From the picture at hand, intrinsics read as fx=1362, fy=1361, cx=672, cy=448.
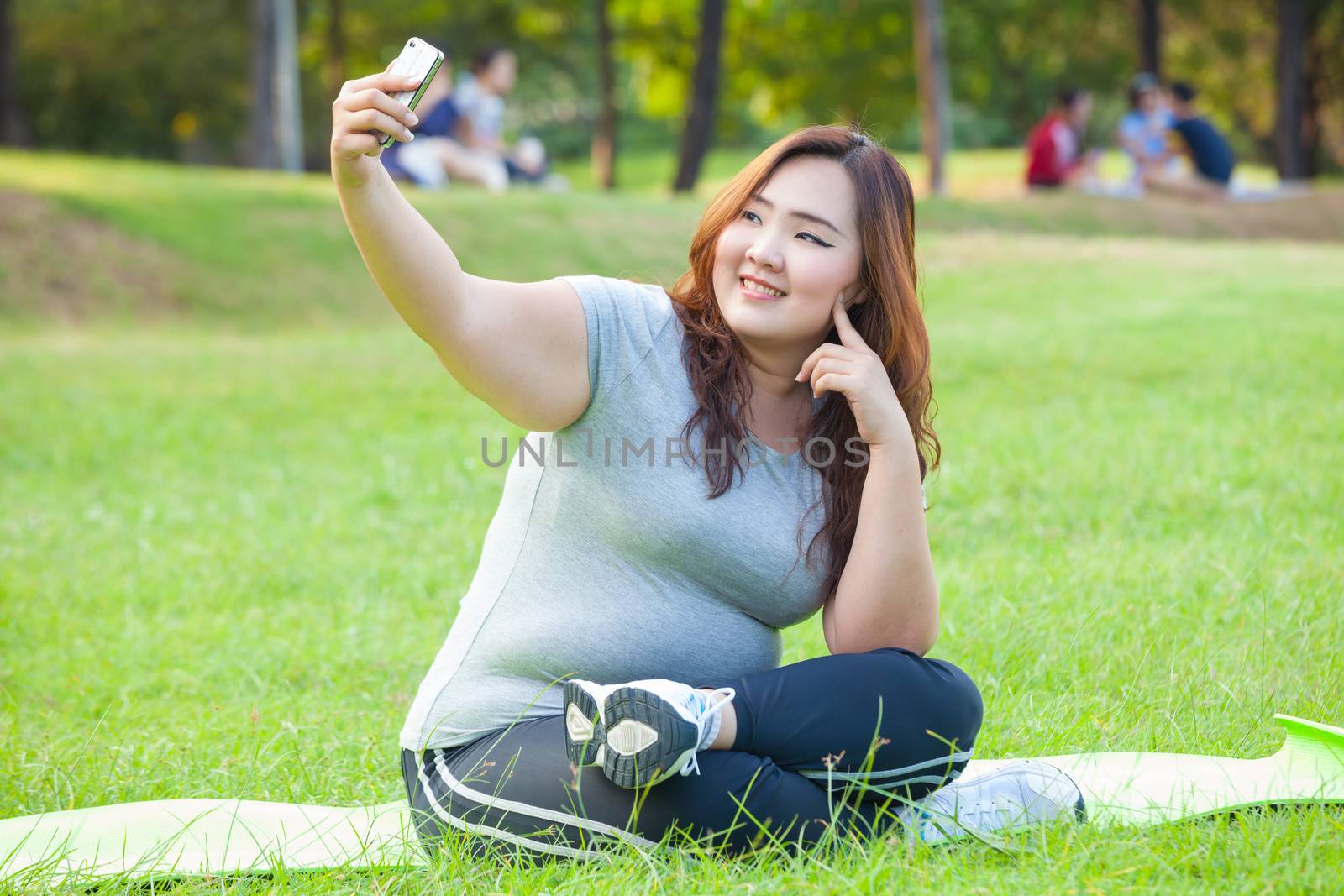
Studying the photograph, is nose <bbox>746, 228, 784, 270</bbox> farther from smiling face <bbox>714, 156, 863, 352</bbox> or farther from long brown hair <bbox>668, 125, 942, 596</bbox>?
long brown hair <bbox>668, 125, 942, 596</bbox>

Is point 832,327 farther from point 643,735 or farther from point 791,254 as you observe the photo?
point 643,735

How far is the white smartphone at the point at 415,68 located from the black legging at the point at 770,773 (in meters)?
1.10

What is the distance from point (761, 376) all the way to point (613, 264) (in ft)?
32.0

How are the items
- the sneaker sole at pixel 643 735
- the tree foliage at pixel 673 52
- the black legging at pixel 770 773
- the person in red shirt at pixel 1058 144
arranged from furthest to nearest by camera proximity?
1. the tree foliage at pixel 673 52
2. the person in red shirt at pixel 1058 144
3. the black legging at pixel 770 773
4. the sneaker sole at pixel 643 735

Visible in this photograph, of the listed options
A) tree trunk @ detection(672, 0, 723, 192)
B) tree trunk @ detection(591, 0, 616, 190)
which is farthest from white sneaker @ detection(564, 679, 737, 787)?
tree trunk @ detection(591, 0, 616, 190)

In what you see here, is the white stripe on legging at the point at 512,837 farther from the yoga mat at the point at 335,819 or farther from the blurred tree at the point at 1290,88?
the blurred tree at the point at 1290,88

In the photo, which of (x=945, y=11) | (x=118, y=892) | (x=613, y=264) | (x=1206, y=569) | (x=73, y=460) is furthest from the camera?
(x=945, y=11)

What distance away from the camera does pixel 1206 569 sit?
4230 mm

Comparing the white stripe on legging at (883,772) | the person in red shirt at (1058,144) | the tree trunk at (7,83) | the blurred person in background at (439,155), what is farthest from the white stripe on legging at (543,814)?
the tree trunk at (7,83)

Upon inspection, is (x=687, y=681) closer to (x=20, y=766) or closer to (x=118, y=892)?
(x=118, y=892)

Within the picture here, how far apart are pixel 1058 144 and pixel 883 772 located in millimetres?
17022

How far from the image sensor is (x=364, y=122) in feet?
6.56

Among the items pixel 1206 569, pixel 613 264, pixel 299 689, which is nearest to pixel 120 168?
pixel 613 264

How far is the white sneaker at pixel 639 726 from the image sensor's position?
2.16 m
